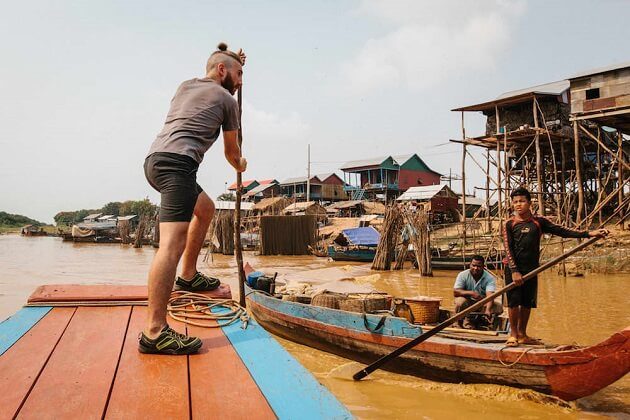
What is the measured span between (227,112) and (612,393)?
594 centimetres

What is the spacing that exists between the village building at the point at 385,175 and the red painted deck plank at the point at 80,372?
1511 inches

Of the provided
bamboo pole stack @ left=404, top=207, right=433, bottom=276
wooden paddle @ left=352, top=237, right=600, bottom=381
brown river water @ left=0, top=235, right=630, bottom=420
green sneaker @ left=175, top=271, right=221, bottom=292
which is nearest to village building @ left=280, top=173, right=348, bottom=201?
brown river water @ left=0, top=235, right=630, bottom=420

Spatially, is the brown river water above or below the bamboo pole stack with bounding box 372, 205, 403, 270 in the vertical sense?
below

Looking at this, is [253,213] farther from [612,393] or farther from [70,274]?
[612,393]

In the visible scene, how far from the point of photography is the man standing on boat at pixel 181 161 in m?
2.11

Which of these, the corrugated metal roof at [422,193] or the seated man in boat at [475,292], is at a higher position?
the corrugated metal roof at [422,193]

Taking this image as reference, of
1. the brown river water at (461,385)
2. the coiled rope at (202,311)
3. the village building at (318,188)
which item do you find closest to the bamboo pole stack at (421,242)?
the brown river water at (461,385)

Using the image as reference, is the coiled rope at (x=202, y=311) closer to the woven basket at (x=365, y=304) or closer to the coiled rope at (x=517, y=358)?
the coiled rope at (x=517, y=358)

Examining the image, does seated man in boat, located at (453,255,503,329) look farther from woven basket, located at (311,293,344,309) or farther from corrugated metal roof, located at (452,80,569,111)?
corrugated metal roof, located at (452,80,569,111)

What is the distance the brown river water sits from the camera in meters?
5.10

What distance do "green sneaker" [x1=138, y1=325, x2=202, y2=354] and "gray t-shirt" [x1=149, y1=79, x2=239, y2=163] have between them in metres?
0.95

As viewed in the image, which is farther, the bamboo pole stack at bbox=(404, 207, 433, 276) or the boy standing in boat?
the bamboo pole stack at bbox=(404, 207, 433, 276)

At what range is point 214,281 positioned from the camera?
3.43 metres

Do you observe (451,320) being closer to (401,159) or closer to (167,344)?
(167,344)
